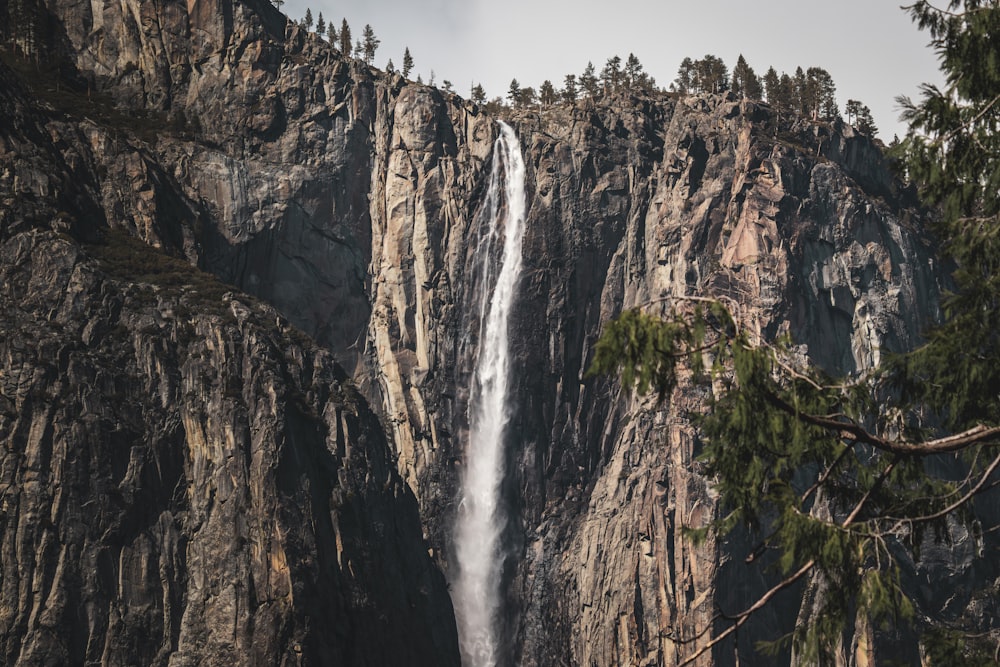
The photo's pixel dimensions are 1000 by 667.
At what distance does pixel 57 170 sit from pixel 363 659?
110 ft

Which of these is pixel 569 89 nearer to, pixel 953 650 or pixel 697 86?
pixel 697 86

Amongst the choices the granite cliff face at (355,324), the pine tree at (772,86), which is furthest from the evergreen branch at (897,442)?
the pine tree at (772,86)

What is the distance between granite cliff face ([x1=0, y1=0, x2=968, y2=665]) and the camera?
5722 cm

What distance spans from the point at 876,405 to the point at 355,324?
221ft

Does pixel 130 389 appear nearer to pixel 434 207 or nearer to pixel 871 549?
pixel 434 207

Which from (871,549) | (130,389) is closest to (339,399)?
(130,389)

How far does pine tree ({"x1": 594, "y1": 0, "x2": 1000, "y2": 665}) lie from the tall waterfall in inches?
2446

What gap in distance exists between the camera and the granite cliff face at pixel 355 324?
57.2m

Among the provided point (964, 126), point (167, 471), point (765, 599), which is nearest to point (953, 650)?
point (765, 599)

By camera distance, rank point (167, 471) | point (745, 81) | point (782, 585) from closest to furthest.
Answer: point (782, 585) < point (167, 471) < point (745, 81)

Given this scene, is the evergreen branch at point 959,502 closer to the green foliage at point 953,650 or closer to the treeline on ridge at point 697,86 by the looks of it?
the green foliage at point 953,650

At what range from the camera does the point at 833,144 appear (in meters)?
86.4

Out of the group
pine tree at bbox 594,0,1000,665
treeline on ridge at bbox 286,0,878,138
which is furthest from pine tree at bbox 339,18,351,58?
pine tree at bbox 594,0,1000,665

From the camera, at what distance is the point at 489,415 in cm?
8006
